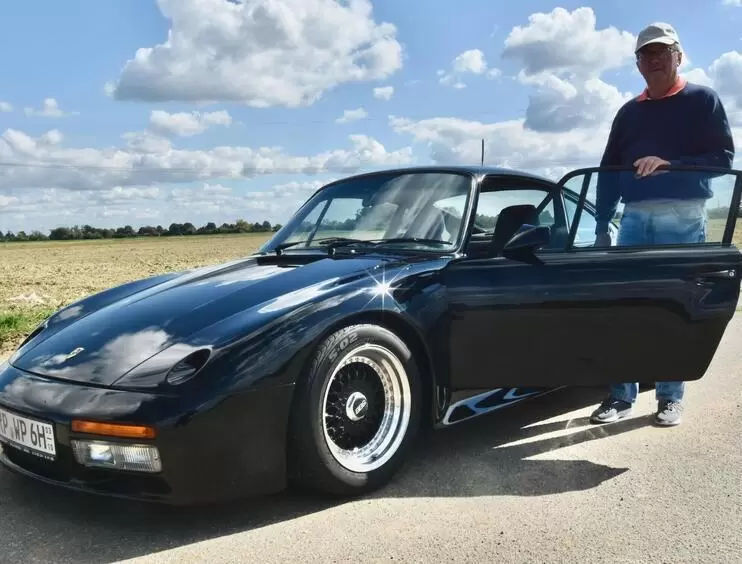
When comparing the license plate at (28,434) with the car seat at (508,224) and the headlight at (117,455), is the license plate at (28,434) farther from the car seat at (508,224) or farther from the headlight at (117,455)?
the car seat at (508,224)

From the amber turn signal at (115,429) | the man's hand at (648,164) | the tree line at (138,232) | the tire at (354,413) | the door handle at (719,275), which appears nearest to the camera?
the amber turn signal at (115,429)

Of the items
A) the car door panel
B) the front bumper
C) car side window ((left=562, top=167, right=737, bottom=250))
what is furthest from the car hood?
car side window ((left=562, top=167, right=737, bottom=250))

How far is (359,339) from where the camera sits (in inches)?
112

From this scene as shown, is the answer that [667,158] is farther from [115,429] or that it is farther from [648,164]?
[115,429]

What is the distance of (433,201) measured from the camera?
3.70 metres

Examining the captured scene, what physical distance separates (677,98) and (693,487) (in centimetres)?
213

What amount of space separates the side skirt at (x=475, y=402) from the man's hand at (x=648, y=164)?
1.22 metres

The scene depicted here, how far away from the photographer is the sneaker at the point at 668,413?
3.85m

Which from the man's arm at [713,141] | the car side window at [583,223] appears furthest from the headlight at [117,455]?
the man's arm at [713,141]

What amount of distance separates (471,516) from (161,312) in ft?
5.16

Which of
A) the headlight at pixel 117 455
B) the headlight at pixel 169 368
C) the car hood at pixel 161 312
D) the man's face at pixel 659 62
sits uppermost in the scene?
the man's face at pixel 659 62

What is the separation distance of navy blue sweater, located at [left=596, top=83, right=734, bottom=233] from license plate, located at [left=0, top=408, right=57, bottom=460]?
2.95 meters

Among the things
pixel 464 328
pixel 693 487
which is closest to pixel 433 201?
pixel 464 328

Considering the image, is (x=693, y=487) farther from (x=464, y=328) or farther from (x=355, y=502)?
(x=355, y=502)
